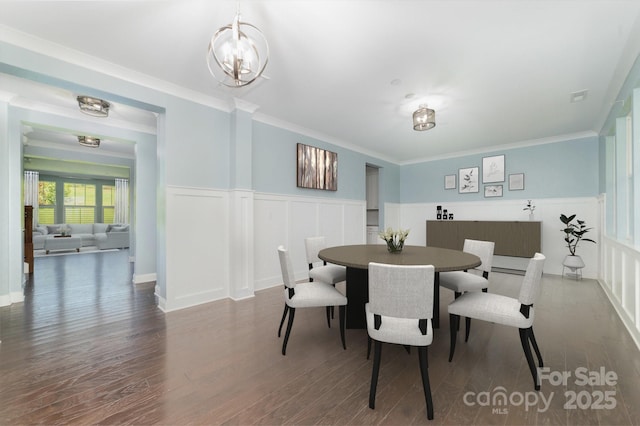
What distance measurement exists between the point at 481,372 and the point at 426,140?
14.2 ft

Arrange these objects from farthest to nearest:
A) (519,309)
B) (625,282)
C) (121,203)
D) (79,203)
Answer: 1. (121,203)
2. (79,203)
3. (625,282)
4. (519,309)

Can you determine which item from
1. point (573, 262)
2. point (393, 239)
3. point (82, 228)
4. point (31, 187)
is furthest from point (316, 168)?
point (31, 187)

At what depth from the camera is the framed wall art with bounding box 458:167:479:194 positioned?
5.91m

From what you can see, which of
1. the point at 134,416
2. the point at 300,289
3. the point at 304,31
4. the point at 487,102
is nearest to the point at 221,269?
the point at 300,289

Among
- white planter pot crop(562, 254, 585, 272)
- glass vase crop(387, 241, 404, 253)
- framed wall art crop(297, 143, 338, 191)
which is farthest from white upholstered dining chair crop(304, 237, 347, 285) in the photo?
white planter pot crop(562, 254, 585, 272)

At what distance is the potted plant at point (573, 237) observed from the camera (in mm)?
4453

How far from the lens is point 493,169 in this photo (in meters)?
5.68

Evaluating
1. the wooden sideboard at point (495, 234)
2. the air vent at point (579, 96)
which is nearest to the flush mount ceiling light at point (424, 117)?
the air vent at point (579, 96)

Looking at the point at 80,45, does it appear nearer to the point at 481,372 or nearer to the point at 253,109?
the point at 253,109

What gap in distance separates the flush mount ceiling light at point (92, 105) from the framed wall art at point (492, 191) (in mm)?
7006

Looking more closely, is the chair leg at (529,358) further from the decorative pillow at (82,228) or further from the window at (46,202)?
the window at (46,202)

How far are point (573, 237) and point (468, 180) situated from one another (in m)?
2.10

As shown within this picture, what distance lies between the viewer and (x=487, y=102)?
3463 mm

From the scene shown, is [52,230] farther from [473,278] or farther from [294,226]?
[473,278]
